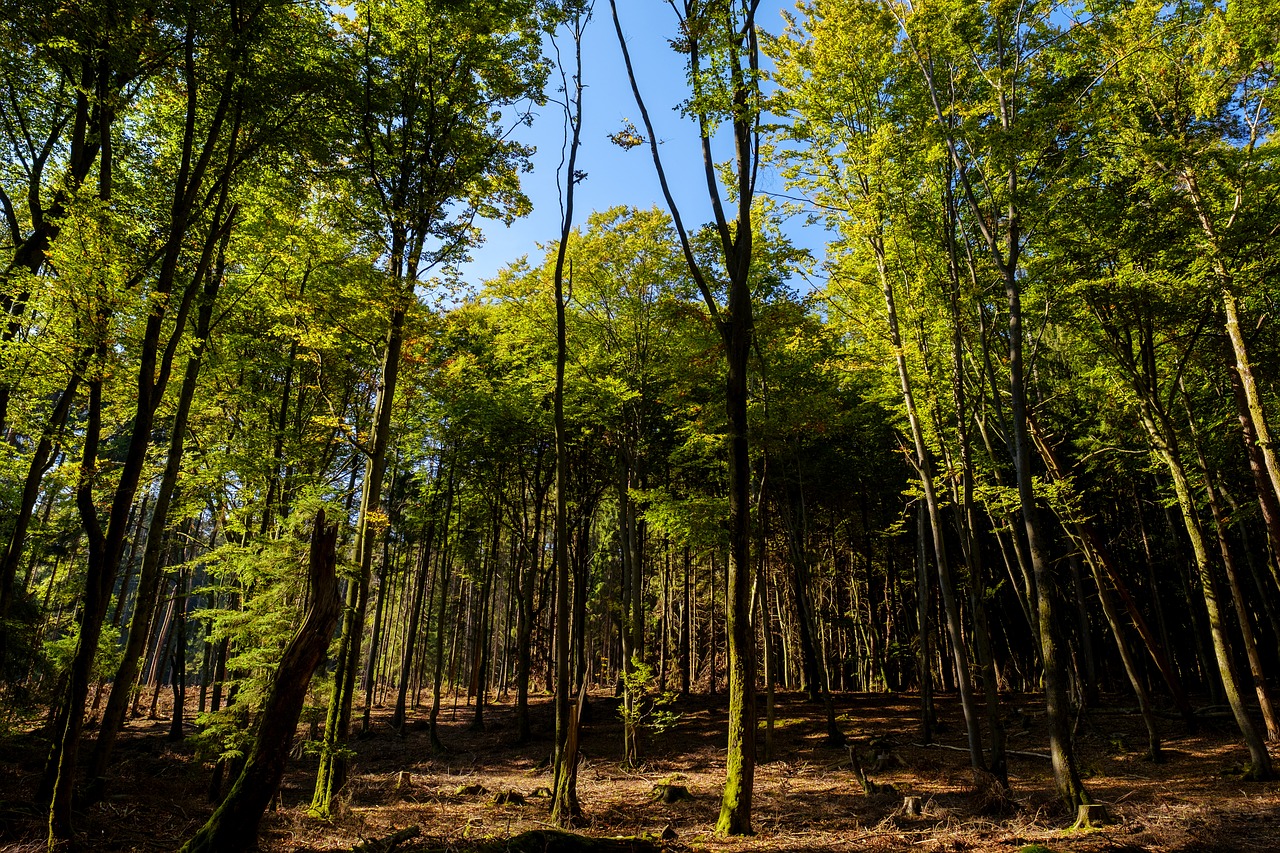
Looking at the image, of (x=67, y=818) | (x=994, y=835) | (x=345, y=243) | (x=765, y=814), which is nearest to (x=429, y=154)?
(x=345, y=243)

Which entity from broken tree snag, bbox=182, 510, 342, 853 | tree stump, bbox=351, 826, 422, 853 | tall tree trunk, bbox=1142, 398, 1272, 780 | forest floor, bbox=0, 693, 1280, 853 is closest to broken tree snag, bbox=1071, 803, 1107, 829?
forest floor, bbox=0, 693, 1280, 853

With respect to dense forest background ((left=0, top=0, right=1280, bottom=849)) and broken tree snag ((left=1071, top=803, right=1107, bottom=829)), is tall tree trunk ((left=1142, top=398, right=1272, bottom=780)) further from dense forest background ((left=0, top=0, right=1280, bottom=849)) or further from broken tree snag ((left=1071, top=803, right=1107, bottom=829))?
broken tree snag ((left=1071, top=803, right=1107, bottom=829))

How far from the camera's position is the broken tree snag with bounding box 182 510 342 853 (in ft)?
17.4

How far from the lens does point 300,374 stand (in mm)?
14977

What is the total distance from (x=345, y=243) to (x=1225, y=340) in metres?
16.2

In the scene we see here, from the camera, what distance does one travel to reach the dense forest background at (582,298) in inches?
281

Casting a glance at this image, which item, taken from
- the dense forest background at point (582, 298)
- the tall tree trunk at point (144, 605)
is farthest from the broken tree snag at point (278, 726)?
the tall tree trunk at point (144, 605)

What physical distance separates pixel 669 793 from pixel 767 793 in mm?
1569

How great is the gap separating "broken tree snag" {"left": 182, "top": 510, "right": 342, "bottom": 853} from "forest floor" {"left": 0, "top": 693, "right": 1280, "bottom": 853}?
0.58 m

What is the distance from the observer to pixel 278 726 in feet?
18.3

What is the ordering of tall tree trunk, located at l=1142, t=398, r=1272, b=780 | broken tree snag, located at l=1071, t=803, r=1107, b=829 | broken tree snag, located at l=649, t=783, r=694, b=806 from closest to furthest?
broken tree snag, located at l=1071, t=803, r=1107, b=829
tall tree trunk, located at l=1142, t=398, r=1272, b=780
broken tree snag, located at l=649, t=783, r=694, b=806

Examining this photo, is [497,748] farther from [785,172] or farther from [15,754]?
[785,172]

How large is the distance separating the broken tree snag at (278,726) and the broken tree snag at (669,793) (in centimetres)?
555

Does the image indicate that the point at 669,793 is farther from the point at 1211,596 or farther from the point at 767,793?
the point at 1211,596
